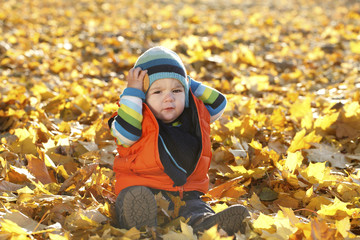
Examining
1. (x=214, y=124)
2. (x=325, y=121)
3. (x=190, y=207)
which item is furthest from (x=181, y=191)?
(x=325, y=121)

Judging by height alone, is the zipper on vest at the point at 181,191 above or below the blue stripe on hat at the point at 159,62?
below

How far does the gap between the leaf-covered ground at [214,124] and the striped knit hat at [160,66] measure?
0.61 metres

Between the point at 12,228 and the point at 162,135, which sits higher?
the point at 162,135

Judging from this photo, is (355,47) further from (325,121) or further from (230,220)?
(230,220)

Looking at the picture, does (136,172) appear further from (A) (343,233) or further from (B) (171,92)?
(A) (343,233)

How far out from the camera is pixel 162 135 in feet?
6.86

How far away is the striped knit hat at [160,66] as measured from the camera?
209 cm

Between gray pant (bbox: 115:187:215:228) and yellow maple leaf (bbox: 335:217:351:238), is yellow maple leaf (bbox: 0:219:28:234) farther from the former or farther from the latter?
yellow maple leaf (bbox: 335:217:351:238)

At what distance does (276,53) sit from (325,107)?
95.0 inches

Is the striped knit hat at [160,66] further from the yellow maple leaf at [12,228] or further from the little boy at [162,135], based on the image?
the yellow maple leaf at [12,228]

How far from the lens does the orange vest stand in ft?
6.61

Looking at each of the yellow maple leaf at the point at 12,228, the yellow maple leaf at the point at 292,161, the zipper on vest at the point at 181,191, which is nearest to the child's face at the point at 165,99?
the zipper on vest at the point at 181,191

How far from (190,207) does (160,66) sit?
70cm

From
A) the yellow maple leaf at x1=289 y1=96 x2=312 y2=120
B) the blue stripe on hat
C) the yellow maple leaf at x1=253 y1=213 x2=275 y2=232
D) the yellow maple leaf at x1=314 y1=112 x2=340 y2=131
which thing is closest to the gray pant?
the yellow maple leaf at x1=253 y1=213 x2=275 y2=232
